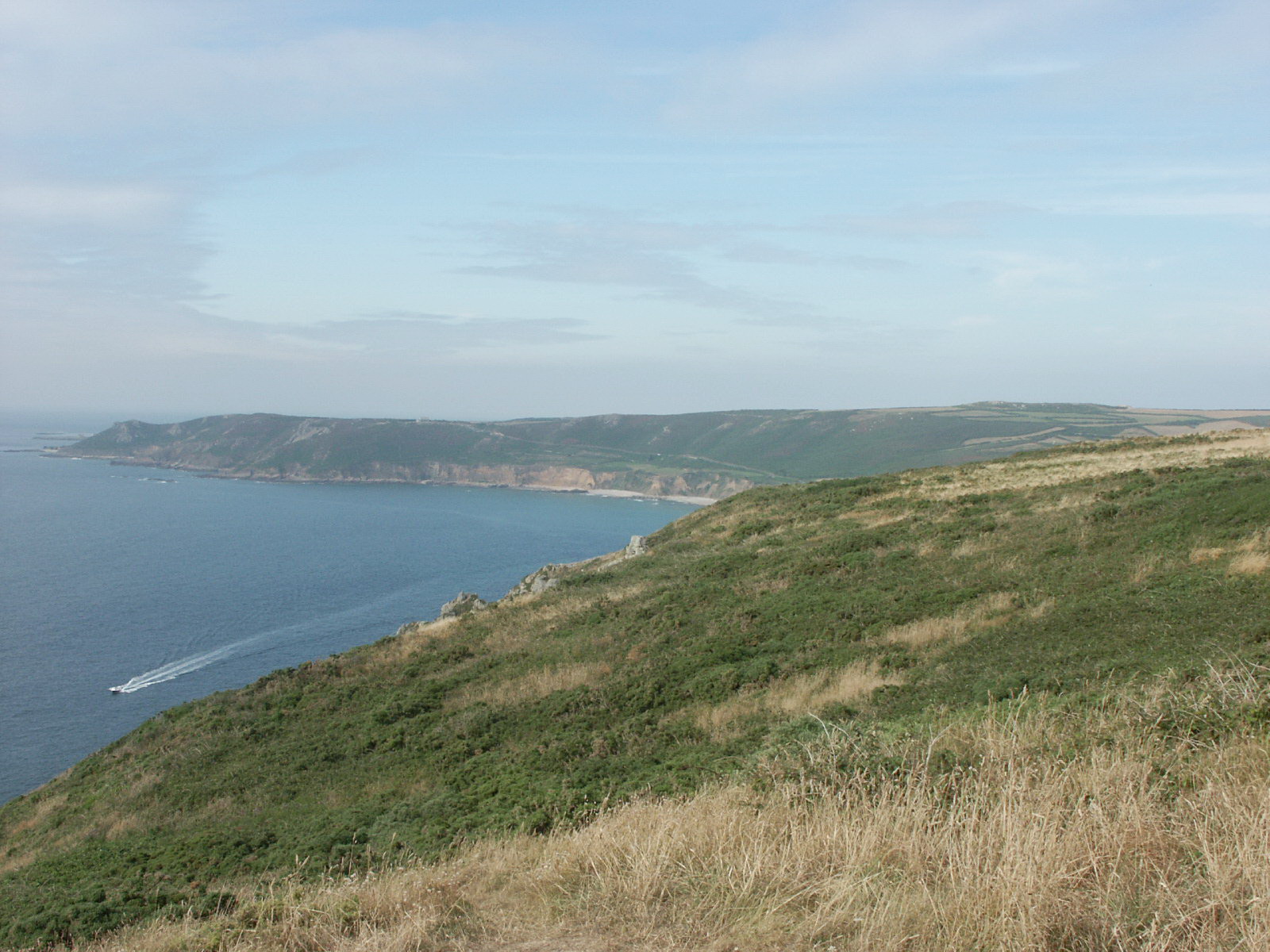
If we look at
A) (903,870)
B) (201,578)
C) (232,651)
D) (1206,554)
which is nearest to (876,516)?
(1206,554)

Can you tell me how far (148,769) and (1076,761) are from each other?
1939cm

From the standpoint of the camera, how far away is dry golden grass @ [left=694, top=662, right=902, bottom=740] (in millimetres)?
11344

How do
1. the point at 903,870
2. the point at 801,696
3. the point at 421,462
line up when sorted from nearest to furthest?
the point at 903,870
the point at 801,696
the point at 421,462

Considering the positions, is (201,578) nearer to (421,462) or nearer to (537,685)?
(537,685)

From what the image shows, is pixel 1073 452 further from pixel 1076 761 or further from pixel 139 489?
pixel 139 489

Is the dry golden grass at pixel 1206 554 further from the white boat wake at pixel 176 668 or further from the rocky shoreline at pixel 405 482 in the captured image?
the rocky shoreline at pixel 405 482

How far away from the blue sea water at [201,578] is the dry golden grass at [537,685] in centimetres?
2761

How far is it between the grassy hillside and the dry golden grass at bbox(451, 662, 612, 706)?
0.37 ft

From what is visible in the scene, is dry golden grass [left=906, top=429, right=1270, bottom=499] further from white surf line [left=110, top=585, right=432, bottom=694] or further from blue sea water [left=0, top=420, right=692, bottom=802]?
white surf line [left=110, top=585, right=432, bottom=694]

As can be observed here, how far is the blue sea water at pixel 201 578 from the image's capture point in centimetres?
4341

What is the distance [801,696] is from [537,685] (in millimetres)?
6666

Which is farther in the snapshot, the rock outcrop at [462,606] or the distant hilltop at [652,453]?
the distant hilltop at [652,453]

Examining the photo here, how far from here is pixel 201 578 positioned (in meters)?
72.4

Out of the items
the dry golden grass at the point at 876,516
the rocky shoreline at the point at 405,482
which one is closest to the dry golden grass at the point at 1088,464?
the dry golden grass at the point at 876,516
